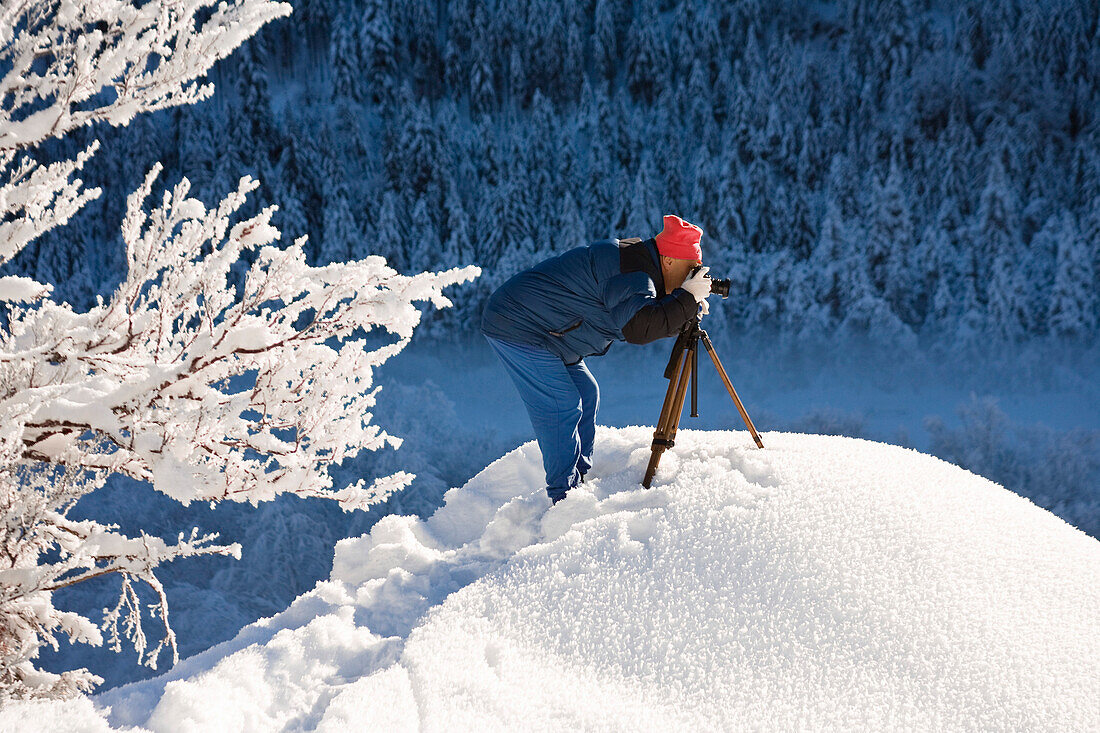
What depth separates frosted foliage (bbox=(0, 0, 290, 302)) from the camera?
2285 mm

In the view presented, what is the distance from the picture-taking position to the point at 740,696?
7.33 ft

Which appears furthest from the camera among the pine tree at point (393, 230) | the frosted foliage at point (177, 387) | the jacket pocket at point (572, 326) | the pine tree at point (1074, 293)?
the pine tree at point (393, 230)

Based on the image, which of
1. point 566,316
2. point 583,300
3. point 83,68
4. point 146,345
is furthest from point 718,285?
point 83,68

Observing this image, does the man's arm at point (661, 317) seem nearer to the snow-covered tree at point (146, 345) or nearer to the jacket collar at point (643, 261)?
the jacket collar at point (643, 261)

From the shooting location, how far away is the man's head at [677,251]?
3432mm

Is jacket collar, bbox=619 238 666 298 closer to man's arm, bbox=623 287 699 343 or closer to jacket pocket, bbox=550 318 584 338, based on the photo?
man's arm, bbox=623 287 699 343

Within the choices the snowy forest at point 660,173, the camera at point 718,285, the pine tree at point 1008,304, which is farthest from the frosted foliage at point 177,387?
the pine tree at point 1008,304

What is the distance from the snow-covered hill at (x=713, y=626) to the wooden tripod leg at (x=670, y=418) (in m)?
0.10

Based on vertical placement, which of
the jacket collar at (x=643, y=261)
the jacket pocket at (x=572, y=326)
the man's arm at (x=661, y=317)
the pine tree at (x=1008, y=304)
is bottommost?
the pine tree at (x=1008, y=304)

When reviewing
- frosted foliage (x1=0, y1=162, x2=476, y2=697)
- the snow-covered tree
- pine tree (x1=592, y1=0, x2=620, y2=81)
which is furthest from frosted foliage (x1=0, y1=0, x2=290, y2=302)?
pine tree (x1=592, y1=0, x2=620, y2=81)

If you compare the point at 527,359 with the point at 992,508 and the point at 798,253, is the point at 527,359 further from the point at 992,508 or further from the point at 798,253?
the point at 798,253

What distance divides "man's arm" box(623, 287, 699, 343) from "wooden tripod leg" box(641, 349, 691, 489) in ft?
1.37

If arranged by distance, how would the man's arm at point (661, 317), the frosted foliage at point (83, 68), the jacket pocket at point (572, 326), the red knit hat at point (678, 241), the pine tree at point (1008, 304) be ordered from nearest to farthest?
1. the frosted foliage at point (83, 68)
2. the man's arm at point (661, 317)
3. the red knit hat at point (678, 241)
4. the jacket pocket at point (572, 326)
5. the pine tree at point (1008, 304)

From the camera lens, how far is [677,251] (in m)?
3.43
